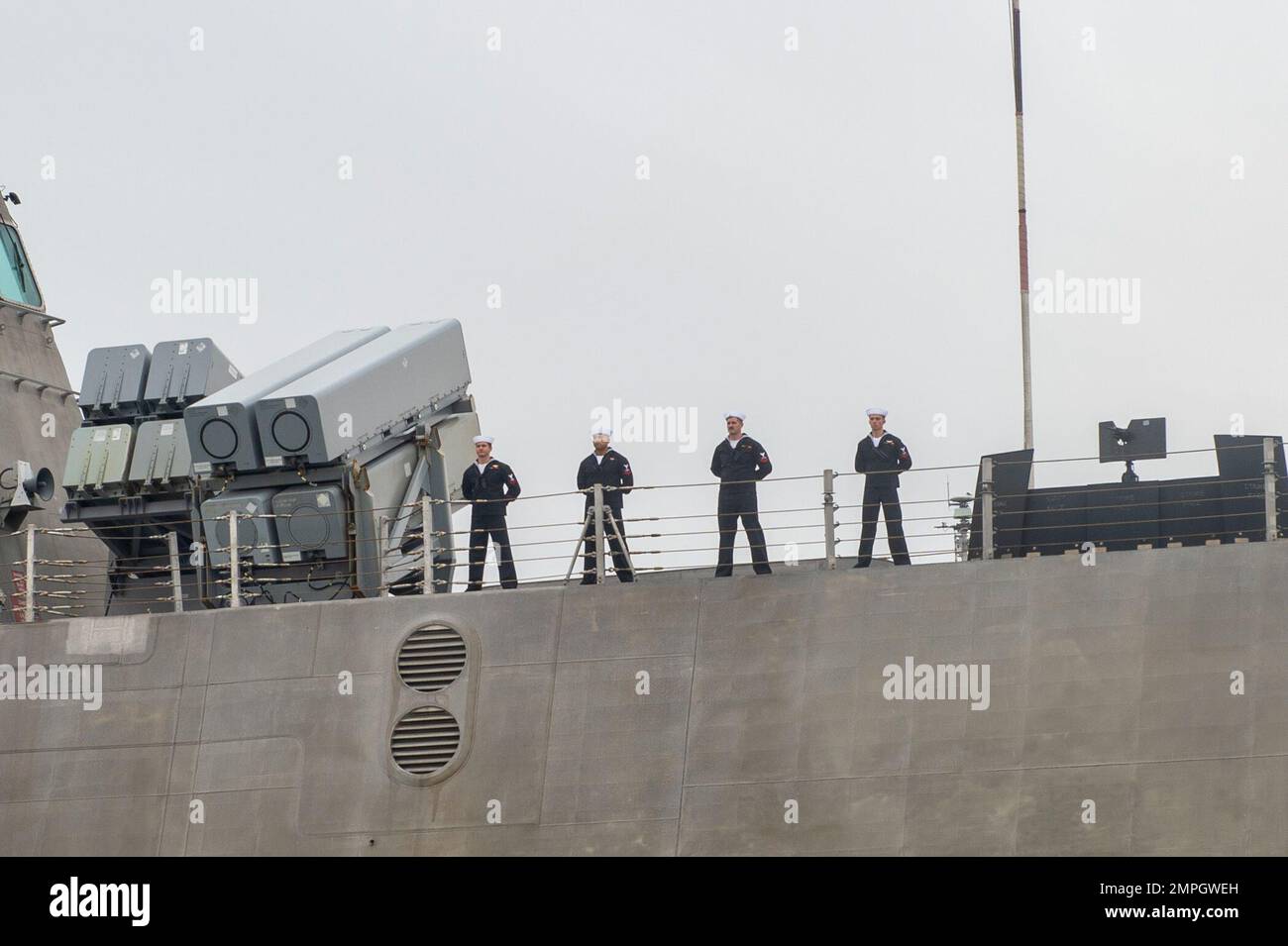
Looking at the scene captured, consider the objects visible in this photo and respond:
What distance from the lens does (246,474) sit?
17.3 m

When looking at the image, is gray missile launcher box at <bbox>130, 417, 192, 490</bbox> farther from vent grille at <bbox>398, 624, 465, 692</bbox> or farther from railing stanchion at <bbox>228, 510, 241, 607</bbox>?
vent grille at <bbox>398, 624, 465, 692</bbox>

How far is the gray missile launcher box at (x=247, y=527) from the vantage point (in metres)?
17.1

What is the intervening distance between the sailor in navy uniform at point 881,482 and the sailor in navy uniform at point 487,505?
10.2 feet

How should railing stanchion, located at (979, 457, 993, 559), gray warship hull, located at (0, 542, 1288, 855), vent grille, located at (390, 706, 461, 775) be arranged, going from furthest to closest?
vent grille, located at (390, 706, 461, 775)
railing stanchion, located at (979, 457, 993, 559)
gray warship hull, located at (0, 542, 1288, 855)

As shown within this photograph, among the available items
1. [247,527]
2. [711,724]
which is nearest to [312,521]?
[247,527]

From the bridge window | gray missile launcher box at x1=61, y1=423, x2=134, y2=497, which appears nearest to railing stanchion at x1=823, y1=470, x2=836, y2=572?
gray missile launcher box at x1=61, y1=423, x2=134, y2=497

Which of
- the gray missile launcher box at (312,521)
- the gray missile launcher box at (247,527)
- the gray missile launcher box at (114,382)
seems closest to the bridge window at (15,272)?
the gray missile launcher box at (114,382)

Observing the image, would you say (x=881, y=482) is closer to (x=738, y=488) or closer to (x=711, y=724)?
(x=738, y=488)

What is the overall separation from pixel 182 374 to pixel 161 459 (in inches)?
40.9

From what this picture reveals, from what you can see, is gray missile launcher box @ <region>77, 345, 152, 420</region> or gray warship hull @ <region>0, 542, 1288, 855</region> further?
gray missile launcher box @ <region>77, 345, 152, 420</region>

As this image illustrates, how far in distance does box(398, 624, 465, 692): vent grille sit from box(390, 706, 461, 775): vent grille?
0.76ft

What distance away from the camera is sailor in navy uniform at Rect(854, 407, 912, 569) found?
15.9 metres

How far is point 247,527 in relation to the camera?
674 inches
